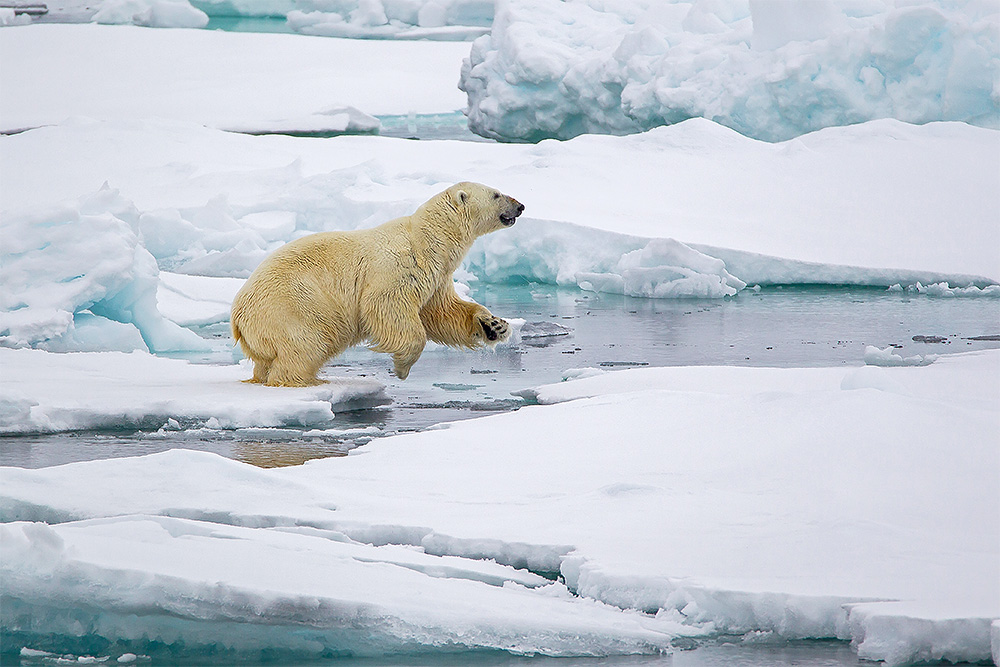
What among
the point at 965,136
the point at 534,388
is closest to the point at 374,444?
the point at 534,388

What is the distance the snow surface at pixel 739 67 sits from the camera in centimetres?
1303

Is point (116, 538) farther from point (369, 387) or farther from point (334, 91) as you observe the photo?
point (334, 91)

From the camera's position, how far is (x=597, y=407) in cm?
478

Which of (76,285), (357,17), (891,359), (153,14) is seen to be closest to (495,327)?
(891,359)

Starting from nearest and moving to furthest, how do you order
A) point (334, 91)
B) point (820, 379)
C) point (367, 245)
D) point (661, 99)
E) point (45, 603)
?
point (45, 603) → point (820, 379) → point (367, 245) → point (661, 99) → point (334, 91)

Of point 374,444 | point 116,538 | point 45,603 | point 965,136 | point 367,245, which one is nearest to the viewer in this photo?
point 45,603

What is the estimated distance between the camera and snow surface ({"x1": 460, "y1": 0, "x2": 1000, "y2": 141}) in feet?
42.8

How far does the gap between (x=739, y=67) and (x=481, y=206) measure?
9.26 m

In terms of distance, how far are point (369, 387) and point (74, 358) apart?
1.65 metres

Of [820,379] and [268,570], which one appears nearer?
[268,570]

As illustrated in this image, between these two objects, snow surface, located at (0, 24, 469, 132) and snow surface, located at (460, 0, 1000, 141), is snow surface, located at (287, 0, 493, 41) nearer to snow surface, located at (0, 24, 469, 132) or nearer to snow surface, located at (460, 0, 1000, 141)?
snow surface, located at (0, 24, 469, 132)

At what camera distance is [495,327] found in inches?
234

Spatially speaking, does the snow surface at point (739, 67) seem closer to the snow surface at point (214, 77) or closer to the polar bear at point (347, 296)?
the snow surface at point (214, 77)

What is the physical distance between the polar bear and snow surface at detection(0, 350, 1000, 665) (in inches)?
49.8
